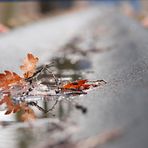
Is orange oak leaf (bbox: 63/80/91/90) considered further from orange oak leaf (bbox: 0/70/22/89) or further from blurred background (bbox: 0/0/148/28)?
blurred background (bbox: 0/0/148/28)

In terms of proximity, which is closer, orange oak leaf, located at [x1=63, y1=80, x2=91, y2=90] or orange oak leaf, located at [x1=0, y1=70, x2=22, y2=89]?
orange oak leaf, located at [x1=63, y1=80, x2=91, y2=90]

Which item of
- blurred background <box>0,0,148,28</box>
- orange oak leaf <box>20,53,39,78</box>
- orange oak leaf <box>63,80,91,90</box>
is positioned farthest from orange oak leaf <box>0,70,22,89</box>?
blurred background <box>0,0,148,28</box>

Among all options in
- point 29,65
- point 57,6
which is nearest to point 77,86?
point 29,65

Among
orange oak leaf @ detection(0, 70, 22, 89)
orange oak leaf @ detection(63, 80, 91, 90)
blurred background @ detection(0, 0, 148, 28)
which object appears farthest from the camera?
blurred background @ detection(0, 0, 148, 28)

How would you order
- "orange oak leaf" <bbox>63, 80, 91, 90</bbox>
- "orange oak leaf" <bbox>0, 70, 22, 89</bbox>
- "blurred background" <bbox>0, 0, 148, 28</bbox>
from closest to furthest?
"orange oak leaf" <bbox>63, 80, 91, 90</bbox> < "orange oak leaf" <bbox>0, 70, 22, 89</bbox> < "blurred background" <bbox>0, 0, 148, 28</bbox>

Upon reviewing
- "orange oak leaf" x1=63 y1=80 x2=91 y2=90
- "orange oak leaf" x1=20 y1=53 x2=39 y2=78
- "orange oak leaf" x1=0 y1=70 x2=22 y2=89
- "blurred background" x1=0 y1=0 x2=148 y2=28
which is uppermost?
"blurred background" x1=0 y1=0 x2=148 y2=28

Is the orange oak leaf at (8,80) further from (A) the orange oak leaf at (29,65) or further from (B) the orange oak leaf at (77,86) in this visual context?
(B) the orange oak leaf at (77,86)

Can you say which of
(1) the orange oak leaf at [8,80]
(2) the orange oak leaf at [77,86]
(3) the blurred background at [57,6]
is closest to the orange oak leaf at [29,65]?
(1) the orange oak leaf at [8,80]

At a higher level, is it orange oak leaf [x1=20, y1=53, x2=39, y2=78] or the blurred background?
the blurred background
